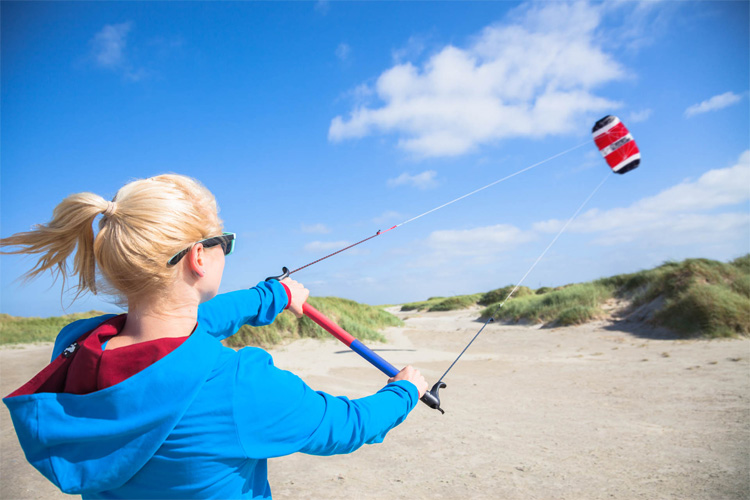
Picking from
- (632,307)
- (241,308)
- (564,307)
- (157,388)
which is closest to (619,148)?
(632,307)

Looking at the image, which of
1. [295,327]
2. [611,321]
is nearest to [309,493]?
[295,327]

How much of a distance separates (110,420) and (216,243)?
1.76 feet

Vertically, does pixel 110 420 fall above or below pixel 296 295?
below

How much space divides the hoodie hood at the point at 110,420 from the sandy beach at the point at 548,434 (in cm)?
225

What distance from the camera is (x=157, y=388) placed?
3.37ft

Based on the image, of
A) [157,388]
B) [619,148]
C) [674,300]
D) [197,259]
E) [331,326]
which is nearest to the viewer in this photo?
[157,388]

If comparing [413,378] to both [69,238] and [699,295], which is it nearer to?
[69,238]

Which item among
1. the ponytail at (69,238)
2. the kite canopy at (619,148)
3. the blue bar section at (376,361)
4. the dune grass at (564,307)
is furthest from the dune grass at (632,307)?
the ponytail at (69,238)

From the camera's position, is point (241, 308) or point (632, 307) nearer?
point (241, 308)

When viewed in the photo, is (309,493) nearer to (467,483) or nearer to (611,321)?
(467,483)

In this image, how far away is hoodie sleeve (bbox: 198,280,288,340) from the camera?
174 cm

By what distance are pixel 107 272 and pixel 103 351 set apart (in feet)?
0.74

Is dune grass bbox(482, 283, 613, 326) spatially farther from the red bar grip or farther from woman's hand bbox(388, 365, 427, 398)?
woman's hand bbox(388, 365, 427, 398)

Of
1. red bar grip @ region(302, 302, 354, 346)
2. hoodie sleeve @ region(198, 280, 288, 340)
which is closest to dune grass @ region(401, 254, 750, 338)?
red bar grip @ region(302, 302, 354, 346)
